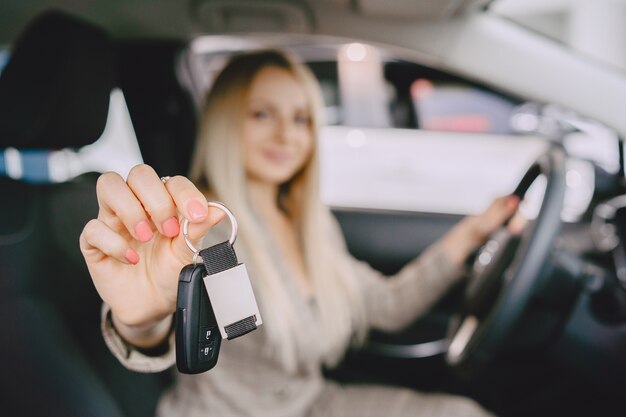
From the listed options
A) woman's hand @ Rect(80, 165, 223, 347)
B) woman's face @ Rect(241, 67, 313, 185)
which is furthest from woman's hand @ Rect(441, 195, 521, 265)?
woman's hand @ Rect(80, 165, 223, 347)

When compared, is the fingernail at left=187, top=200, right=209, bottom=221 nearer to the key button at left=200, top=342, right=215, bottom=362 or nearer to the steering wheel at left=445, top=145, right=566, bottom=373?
the key button at left=200, top=342, right=215, bottom=362

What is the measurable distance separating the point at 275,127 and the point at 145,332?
2.27 feet

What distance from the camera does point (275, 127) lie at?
4.19 ft

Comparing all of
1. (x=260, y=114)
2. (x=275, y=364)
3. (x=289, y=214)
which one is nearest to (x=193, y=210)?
(x=275, y=364)

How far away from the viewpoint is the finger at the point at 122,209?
52 cm

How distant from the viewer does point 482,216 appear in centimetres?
135

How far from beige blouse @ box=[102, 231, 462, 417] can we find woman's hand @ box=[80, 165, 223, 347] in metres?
0.06

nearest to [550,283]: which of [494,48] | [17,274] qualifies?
[494,48]

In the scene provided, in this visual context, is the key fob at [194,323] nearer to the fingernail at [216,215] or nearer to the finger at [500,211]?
the fingernail at [216,215]

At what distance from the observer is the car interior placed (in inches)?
30.8

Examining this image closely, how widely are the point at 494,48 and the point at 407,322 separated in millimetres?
657

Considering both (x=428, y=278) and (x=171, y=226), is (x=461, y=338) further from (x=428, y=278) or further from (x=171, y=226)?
(x=171, y=226)

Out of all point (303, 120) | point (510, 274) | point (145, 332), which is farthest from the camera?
point (303, 120)

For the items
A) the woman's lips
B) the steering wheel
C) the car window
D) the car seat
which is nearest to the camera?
the car seat
